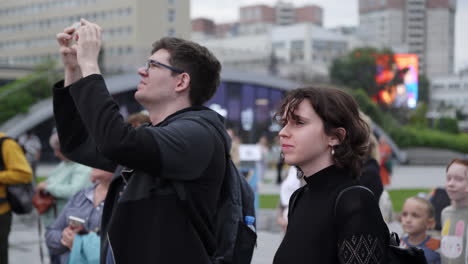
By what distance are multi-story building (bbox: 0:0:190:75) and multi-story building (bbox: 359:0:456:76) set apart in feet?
209

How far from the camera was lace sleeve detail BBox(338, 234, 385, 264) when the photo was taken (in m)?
2.09

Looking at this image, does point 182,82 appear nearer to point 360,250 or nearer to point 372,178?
point 360,250

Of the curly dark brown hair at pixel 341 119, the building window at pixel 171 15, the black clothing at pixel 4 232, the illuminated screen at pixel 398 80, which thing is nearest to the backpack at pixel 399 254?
the curly dark brown hair at pixel 341 119

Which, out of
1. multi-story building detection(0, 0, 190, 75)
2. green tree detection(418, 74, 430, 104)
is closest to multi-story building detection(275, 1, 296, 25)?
green tree detection(418, 74, 430, 104)

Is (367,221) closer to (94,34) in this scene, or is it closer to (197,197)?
(197,197)

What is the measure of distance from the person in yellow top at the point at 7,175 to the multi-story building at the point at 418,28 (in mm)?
127363

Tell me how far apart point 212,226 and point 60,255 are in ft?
7.20

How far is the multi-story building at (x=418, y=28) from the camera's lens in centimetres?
13300

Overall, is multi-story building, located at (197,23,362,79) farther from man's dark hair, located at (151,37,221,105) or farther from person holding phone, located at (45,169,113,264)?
man's dark hair, located at (151,37,221,105)

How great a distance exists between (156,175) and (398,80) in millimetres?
51814

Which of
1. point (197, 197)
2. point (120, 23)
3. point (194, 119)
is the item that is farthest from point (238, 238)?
point (120, 23)

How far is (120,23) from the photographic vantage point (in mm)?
77625

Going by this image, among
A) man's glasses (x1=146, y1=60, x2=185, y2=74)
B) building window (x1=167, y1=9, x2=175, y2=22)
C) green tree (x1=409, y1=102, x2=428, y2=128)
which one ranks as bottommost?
green tree (x1=409, y1=102, x2=428, y2=128)

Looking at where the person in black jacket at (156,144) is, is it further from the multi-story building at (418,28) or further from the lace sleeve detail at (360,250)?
the multi-story building at (418,28)
